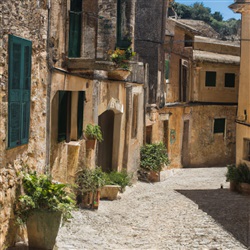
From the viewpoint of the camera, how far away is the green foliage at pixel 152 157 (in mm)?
19688

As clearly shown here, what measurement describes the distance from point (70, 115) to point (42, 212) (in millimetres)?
4296

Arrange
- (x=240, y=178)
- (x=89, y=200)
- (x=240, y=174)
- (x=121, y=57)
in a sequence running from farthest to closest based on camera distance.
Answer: (x=240, y=174), (x=240, y=178), (x=121, y=57), (x=89, y=200)

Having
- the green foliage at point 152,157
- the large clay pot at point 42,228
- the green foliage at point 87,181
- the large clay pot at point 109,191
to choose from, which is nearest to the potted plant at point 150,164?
the green foliage at point 152,157

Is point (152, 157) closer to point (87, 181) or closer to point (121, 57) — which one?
point (121, 57)

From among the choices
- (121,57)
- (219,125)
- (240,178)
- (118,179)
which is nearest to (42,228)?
(121,57)

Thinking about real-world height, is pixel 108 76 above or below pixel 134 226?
above

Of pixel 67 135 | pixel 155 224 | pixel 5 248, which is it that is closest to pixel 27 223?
pixel 5 248

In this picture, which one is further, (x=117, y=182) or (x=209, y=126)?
(x=209, y=126)

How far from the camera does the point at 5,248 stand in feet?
25.0

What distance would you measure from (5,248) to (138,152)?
40.0 ft

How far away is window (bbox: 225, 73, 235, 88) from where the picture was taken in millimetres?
28078

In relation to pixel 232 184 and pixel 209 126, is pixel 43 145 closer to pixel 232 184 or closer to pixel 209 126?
pixel 232 184

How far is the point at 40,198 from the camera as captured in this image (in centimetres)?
805

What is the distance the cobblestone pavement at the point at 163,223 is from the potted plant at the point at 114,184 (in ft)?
0.98
